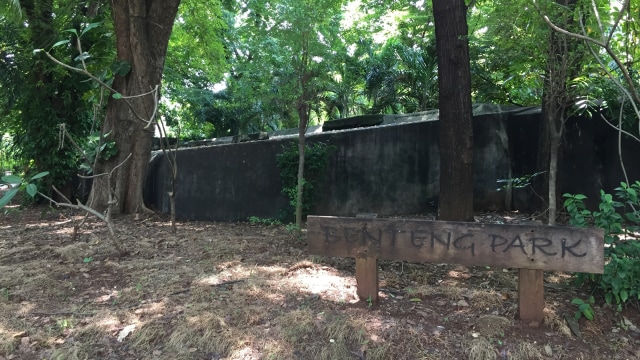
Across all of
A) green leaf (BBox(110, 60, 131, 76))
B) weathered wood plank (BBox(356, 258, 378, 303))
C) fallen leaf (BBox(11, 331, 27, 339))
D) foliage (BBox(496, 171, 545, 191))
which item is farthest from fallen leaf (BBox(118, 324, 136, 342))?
green leaf (BBox(110, 60, 131, 76))

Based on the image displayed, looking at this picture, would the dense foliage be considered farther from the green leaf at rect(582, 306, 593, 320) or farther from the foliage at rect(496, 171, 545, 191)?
the green leaf at rect(582, 306, 593, 320)

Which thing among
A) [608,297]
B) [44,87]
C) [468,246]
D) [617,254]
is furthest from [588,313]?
[44,87]

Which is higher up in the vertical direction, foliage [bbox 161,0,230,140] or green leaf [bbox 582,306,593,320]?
foliage [bbox 161,0,230,140]

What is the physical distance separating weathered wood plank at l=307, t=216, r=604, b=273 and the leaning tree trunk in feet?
19.8

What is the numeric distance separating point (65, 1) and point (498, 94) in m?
10.1

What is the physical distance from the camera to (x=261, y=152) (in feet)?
28.9

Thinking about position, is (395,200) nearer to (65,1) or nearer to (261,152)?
(261,152)

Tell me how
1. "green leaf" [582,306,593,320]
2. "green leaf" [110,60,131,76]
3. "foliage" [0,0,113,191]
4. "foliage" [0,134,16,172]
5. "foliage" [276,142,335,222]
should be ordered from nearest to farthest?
"green leaf" [582,306,593,320] → "foliage" [276,142,335,222] → "green leaf" [110,60,131,76] → "foliage" [0,0,113,191] → "foliage" [0,134,16,172]

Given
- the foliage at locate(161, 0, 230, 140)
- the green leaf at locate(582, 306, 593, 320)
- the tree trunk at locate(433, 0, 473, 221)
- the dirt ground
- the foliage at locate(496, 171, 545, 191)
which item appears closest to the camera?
the dirt ground

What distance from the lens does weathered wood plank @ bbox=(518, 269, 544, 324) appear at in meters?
3.41

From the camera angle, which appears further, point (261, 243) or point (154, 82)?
point (154, 82)

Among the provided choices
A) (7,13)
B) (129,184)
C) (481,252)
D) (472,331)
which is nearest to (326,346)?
(472,331)

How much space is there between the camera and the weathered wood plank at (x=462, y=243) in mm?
3252

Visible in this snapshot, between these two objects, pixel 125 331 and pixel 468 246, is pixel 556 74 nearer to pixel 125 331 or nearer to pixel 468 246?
pixel 468 246
